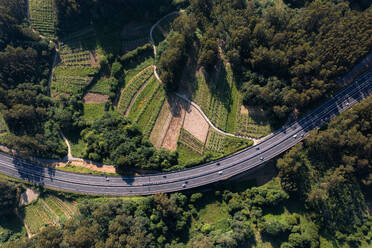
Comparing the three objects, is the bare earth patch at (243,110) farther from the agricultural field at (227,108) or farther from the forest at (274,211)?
the forest at (274,211)

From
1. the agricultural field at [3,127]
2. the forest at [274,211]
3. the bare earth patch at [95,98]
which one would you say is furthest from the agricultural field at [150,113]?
the agricultural field at [3,127]

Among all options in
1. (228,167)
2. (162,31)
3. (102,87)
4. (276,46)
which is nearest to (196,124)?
(228,167)

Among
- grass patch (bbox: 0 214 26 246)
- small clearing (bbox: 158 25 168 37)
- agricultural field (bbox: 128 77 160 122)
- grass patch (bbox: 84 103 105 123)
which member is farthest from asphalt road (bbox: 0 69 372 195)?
small clearing (bbox: 158 25 168 37)

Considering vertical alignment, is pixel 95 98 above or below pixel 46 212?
above

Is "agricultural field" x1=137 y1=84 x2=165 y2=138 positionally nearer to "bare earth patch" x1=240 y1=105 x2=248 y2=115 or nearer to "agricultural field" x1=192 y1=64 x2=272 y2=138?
"agricultural field" x1=192 y1=64 x2=272 y2=138

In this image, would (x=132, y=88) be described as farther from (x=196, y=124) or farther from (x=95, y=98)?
(x=196, y=124)
